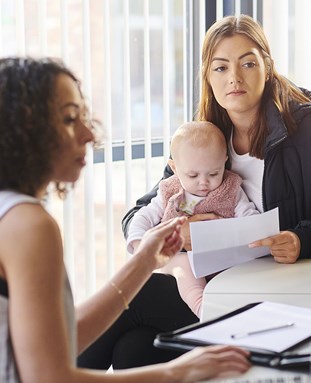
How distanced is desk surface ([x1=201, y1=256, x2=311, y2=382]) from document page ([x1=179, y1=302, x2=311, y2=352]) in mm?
102

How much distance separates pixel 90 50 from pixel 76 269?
885 millimetres

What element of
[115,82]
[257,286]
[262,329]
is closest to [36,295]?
[262,329]

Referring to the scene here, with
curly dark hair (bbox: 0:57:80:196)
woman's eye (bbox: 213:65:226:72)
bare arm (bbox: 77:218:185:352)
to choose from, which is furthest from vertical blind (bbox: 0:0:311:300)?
curly dark hair (bbox: 0:57:80:196)

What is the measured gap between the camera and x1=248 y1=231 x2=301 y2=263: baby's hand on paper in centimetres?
239

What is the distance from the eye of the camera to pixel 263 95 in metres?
2.74

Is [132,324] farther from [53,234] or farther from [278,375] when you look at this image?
[53,234]

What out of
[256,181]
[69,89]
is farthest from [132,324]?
[69,89]

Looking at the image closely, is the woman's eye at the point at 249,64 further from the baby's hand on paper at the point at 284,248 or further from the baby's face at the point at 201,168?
the baby's hand on paper at the point at 284,248

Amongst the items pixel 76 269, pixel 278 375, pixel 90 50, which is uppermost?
pixel 90 50

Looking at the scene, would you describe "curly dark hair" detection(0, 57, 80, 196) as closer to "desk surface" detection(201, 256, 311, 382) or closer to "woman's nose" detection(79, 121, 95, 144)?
"woman's nose" detection(79, 121, 95, 144)

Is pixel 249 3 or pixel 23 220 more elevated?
pixel 249 3

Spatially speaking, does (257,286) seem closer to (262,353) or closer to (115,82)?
(262,353)

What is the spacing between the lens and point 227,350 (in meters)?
1.52

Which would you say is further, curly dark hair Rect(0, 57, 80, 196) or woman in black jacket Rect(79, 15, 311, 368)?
woman in black jacket Rect(79, 15, 311, 368)
